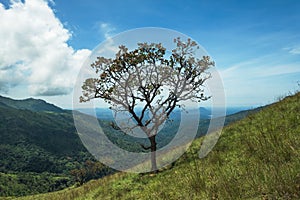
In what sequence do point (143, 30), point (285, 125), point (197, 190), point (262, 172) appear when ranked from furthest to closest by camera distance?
point (143, 30) < point (285, 125) < point (197, 190) < point (262, 172)

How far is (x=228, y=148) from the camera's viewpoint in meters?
13.2

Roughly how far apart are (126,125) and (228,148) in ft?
20.9

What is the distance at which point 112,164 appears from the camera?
14461 mm

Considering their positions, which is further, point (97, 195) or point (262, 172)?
point (97, 195)

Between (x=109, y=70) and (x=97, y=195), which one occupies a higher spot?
(x=109, y=70)

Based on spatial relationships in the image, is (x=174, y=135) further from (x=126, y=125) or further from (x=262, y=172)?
(x=262, y=172)

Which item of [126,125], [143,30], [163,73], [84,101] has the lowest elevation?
[126,125]

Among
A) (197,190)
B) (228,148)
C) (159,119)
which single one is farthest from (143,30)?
(197,190)

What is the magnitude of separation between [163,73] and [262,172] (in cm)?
1005

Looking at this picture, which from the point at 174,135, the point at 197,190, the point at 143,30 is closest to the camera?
the point at 197,190

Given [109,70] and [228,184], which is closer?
[228,184]

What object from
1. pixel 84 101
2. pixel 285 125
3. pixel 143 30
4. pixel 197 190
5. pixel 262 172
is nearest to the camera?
pixel 262 172

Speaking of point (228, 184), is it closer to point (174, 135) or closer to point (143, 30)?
point (174, 135)

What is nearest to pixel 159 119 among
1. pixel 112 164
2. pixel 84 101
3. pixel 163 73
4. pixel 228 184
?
pixel 163 73
